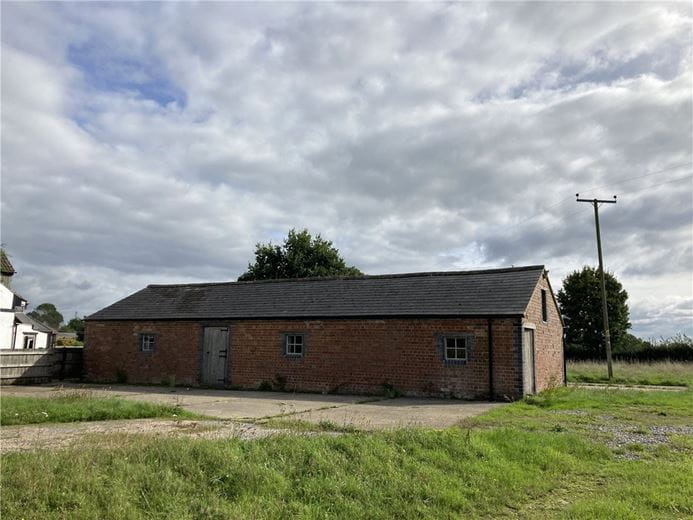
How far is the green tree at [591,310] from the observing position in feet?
160

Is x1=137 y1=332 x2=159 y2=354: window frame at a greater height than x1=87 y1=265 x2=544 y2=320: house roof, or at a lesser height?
lesser

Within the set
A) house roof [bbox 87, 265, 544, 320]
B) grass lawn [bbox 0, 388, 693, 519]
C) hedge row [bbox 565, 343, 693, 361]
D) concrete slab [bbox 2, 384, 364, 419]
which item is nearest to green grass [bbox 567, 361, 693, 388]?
hedge row [bbox 565, 343, 693, 361]

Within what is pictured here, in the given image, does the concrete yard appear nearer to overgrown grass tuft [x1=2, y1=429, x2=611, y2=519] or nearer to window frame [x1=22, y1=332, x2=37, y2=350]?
overgrown grass tuft [x1=2, y1=429, x2=611, y2=519]

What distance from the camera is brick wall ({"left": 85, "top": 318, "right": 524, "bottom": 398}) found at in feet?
59.2

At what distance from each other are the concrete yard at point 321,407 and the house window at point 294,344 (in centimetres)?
181

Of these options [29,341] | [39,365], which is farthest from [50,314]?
[39,365]

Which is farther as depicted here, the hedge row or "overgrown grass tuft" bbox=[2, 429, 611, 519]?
the hedge row

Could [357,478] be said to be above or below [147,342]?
below

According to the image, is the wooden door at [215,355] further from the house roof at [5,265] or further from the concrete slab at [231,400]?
the house roof at [5,265]

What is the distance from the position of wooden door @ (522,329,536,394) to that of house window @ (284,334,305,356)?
8517 millimetres

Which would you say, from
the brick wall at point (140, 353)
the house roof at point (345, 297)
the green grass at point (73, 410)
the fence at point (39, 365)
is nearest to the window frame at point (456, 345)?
the house roof at point (345, 297)

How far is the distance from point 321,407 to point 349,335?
537 centimetres

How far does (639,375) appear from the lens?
2727cm

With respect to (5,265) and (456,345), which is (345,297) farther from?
(5,265)
